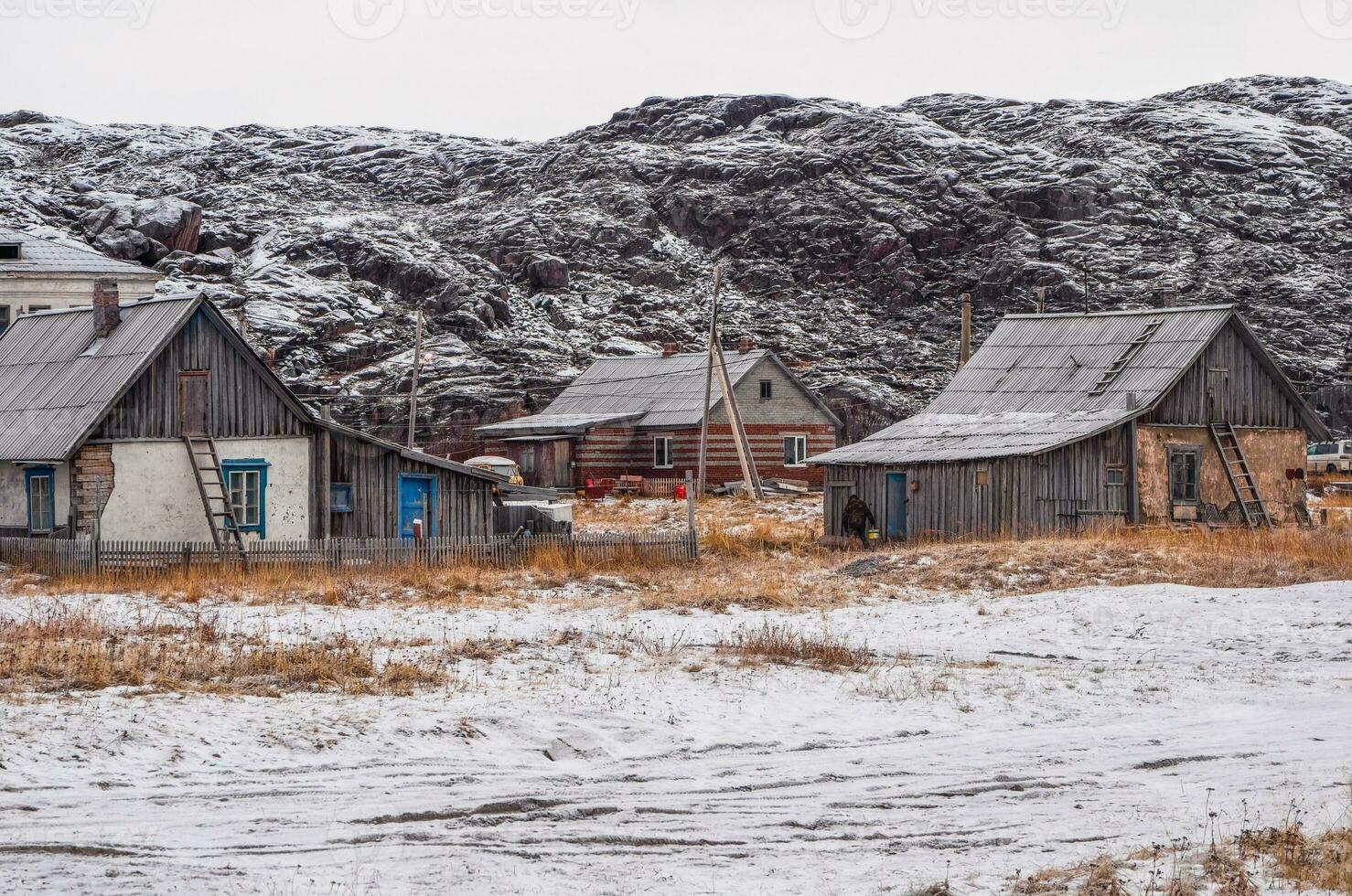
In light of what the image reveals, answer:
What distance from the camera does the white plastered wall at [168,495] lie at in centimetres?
2900

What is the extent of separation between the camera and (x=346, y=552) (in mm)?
27000

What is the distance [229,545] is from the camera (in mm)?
27859

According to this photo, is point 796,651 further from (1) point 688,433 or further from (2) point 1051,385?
(1) point 688,433

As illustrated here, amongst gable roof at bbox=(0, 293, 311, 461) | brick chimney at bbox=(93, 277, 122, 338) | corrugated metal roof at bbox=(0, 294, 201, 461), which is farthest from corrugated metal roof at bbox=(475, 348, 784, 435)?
brick chimney at bbox=(93, 277, 122, 338)

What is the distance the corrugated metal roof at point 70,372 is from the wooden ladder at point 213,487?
72.3 inches

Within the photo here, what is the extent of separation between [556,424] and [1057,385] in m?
27.6

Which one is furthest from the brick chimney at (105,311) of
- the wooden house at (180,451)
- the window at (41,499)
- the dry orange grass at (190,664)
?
the dry orange grass at (190,664)

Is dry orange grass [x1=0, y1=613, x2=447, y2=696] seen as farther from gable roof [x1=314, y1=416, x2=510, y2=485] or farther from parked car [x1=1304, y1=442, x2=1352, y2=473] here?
parked car [x1=1304, y1=442, x2=1352, y2=473]

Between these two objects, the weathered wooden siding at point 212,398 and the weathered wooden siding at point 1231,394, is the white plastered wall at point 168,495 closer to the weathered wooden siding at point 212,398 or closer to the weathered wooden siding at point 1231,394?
the weathered wooden siding at point 212,398

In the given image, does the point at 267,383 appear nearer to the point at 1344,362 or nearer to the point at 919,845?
the point at 919,845

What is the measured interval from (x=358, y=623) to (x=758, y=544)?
1526 centimetres

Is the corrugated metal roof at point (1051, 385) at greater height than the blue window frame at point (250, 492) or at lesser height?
greater

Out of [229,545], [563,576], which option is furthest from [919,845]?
[229,545]

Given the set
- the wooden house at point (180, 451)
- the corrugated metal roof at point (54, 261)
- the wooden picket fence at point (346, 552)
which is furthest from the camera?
the corrugated metal roof at point (54, 261)
